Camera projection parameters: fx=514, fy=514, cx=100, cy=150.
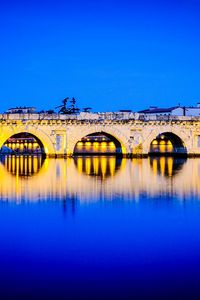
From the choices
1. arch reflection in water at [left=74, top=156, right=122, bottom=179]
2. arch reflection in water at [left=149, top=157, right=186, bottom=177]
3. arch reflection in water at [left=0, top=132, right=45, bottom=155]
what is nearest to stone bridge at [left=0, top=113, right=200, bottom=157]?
arch reflection in water at [left=74, top=156, right=122, bottom=179]

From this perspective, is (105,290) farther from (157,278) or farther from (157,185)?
(157,185)

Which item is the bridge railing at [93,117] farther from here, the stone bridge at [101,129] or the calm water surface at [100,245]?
the calm water surface at [100,245]

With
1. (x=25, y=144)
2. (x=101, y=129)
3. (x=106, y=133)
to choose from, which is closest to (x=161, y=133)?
(x=106, y=133)

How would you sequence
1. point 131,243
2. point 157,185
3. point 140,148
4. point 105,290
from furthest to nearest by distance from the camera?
point 140,148 < point 157,185 < point 131,243 < point 105,290

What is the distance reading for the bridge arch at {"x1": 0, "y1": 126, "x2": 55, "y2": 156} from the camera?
34.7 m

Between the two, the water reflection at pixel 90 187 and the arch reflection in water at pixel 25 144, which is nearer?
the water reflection at pixel 90 187

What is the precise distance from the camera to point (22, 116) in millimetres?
35031

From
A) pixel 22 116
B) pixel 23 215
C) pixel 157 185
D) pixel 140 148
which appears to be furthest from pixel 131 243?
pixel 140 148

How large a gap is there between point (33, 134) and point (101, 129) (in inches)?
197

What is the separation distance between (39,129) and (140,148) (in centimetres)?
809

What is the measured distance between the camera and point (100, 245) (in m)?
8.22

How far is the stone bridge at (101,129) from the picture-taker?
35.1m

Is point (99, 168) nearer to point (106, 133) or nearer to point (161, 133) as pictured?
A: point (106, 133)

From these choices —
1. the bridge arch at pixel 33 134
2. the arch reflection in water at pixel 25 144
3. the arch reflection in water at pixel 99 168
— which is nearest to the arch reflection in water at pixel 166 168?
the arch reflection in water at pixel 99 168
